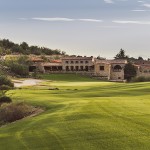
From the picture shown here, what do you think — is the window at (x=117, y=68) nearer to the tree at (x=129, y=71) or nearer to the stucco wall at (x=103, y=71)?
the stucco wall at (x=103, y=71)

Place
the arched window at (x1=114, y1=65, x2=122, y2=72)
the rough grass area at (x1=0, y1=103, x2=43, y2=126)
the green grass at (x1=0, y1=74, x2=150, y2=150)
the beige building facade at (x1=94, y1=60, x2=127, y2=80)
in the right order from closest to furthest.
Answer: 1. the green grass at (x1=0, y1=74, x2=150, y2=150)
2. the rough grass area at (x1=0, y1=103, x2=43, y2=126)
3. the beige building facade at (x1=94, y1=60, x2=127, y2=80)
4. the arched window at (x1=114, y1=65, x2=122, y2=72)

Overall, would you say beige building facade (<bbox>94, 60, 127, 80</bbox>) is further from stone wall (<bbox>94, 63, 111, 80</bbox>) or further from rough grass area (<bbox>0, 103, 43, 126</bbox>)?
rough grass area (<bbox>0, 103, 43, 126</bbox>)

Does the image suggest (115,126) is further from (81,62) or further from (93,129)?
(81,62)

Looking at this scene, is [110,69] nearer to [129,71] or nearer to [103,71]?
[103,71]

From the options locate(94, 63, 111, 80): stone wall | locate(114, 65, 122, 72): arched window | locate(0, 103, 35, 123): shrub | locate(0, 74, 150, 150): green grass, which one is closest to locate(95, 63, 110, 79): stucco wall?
locate(94, 63, 111, 80): stone wall

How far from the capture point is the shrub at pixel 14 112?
29.5 metres

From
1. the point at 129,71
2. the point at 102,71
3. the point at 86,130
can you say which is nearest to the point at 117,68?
the point at 102,71

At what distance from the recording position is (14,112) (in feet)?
99.6

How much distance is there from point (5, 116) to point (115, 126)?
10292 millimetres

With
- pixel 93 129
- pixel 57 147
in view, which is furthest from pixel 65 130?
pixel 57 147

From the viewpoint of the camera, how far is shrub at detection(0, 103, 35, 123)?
2950 centimetres

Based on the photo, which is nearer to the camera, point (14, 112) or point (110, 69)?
point (14, 112)

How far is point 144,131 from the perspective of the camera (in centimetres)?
2014

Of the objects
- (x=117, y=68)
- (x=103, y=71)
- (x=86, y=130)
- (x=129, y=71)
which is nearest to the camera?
(x=86, y=130)
